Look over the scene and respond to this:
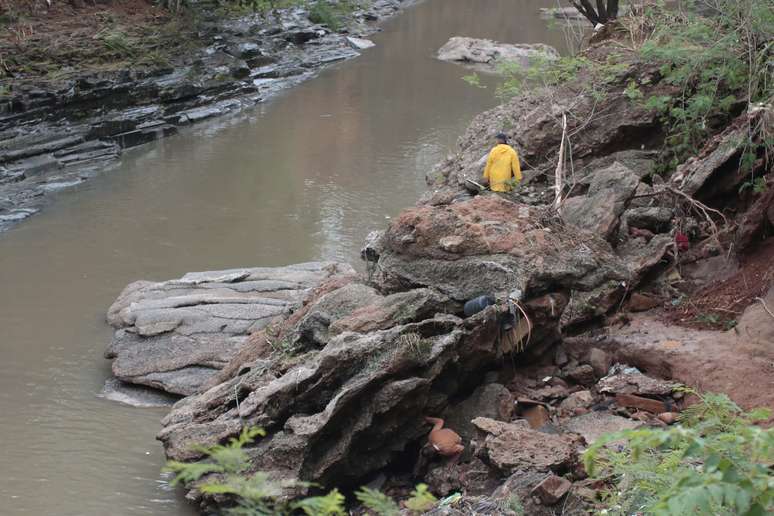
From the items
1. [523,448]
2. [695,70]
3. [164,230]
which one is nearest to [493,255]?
[523,448]

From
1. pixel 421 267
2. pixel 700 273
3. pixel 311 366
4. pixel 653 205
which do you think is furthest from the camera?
pixel 653 205

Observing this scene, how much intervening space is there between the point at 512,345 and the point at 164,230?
9.34m

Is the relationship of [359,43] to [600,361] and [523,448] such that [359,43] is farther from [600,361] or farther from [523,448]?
[523,448]

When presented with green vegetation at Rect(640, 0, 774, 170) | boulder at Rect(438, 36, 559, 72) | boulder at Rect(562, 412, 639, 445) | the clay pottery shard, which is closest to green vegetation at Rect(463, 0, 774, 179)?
green vegetation at Rect(640, 0, 774, 170)

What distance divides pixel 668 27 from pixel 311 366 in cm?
737

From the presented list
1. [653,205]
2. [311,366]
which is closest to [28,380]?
[311,366]

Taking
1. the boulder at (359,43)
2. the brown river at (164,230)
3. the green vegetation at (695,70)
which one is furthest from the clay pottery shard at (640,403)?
the boulder at (359,43)

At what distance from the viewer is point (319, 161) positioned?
64.5 feet

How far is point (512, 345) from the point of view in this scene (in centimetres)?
781

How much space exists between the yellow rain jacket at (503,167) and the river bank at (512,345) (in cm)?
149

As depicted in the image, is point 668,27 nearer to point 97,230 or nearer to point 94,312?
point 94,312

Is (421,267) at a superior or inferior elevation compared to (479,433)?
superior

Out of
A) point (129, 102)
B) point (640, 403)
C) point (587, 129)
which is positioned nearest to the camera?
point (640, 403)

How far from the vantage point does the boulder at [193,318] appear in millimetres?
10312
